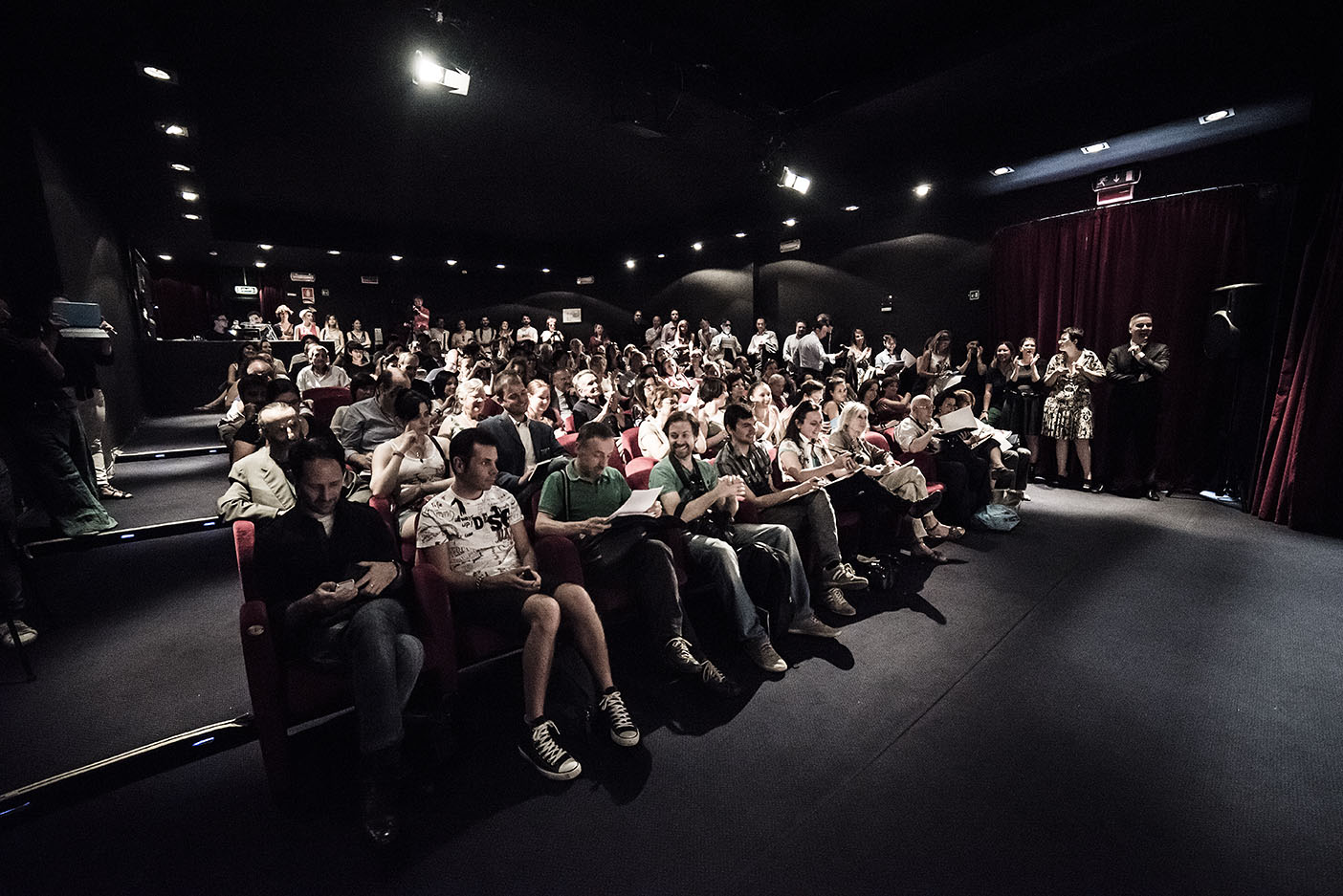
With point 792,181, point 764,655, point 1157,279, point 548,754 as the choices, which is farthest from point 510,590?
point 1157,279

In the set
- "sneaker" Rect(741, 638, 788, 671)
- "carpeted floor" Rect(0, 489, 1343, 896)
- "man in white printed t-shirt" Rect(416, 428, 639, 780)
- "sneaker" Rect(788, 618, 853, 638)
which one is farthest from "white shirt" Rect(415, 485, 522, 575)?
"sneaker" Rect(788, 618, 853, 638)

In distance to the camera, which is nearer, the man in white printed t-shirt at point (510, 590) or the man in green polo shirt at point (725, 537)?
the man in white printed t-shirt at point (510, 590)

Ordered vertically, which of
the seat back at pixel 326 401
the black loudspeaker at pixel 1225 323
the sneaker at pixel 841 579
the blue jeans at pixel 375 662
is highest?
the black loudspeaker at pixel 1225 323

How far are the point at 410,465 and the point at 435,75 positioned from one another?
321 cm

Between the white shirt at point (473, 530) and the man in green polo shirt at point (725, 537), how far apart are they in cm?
81

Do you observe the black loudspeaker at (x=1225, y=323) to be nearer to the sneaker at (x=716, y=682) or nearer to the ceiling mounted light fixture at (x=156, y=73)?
the sneaker at (x=716, y=682)

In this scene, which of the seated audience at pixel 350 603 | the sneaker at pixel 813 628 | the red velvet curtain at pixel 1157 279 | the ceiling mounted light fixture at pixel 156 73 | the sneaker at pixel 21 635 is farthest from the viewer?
the red velvet curtain at pixel 1157 279

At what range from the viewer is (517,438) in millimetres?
3689

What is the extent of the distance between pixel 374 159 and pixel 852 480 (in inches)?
320

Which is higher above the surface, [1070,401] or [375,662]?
[1070,401]

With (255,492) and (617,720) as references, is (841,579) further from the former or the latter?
(255,492)

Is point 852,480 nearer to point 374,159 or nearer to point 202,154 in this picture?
point 374,159

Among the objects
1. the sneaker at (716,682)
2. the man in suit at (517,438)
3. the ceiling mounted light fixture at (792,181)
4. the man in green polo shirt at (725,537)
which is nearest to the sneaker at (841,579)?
the man in green polo shirt at (725,537)

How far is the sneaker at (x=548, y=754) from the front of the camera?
1963 mm
